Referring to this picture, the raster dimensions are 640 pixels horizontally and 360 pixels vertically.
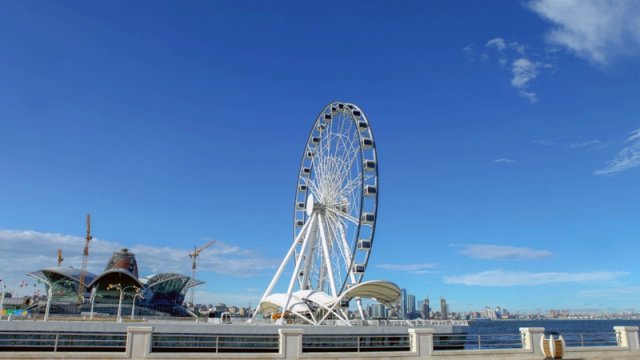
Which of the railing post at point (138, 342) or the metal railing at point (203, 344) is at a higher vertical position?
the railing post at point (138, 342)

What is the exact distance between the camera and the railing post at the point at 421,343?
1862 centimetres

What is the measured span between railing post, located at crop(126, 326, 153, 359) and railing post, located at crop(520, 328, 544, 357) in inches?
582

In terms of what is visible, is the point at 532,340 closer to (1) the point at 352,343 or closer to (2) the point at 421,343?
(2) the point at 421,343

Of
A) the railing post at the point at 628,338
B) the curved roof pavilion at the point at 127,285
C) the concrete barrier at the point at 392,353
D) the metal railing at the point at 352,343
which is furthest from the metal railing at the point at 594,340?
the curved roof pavilion at the point at 127,285

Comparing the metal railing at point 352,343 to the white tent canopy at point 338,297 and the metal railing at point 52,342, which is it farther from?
the metal railing at point 52,342

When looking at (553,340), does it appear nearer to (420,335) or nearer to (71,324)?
(420,335)

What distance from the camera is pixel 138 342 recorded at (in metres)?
17.0

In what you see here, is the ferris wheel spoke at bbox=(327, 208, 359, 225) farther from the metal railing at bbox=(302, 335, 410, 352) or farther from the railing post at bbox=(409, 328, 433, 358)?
the railing post at bbox=(409, 328, 433, 358)

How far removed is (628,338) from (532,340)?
17.4 feet

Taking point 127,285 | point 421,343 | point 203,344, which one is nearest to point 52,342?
point 203,344

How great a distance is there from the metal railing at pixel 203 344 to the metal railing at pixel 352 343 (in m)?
3.00

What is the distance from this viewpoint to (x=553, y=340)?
19453mm

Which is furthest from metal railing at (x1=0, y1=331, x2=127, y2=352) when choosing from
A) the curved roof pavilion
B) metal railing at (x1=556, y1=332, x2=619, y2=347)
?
the curved roof pavilion

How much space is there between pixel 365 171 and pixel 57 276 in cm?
8963
